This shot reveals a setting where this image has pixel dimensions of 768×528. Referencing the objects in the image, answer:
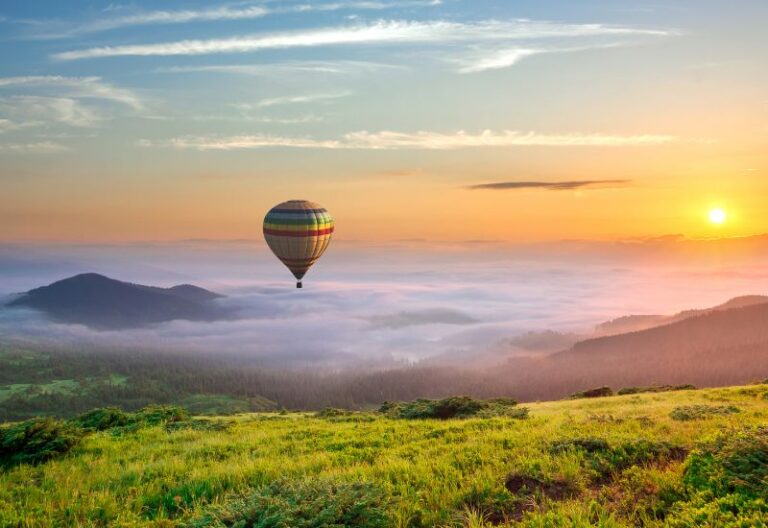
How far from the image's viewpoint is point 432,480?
12195 millimetres

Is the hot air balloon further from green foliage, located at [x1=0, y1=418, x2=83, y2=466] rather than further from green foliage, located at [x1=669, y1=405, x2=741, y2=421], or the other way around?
green foliage, located at [x1=669, y1=405, x2=741, y2=421]

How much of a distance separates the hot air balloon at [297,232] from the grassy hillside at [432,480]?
56460 mm

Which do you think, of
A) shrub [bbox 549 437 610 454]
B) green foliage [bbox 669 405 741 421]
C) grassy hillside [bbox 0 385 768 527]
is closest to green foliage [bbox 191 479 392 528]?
grassy hillside [bbox 0 385 768 527]

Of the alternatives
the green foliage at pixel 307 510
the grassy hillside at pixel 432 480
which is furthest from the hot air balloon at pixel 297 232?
the green foliage at pixel 307 510

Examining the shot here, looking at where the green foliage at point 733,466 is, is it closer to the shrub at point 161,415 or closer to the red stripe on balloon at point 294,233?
the shrub at point 161,415

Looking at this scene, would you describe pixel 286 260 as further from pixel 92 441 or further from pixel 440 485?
pixel 440 485

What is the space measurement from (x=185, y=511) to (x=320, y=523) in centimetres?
378

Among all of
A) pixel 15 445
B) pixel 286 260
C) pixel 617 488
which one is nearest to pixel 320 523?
pixel 617 488

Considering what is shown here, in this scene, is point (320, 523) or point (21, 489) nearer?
point (320, 523)

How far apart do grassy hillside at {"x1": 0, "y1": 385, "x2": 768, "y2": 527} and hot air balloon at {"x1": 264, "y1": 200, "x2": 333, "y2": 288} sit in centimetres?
5646

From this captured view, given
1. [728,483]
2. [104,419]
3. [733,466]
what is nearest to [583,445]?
[733,466]

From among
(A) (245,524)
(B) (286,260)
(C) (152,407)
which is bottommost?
(C) (152,407)

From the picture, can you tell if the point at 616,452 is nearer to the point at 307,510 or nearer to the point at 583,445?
the point at 583,445

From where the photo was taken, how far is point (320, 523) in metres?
9.48
